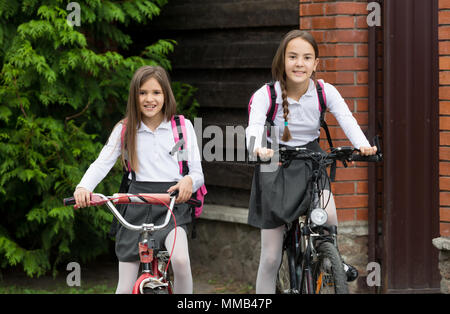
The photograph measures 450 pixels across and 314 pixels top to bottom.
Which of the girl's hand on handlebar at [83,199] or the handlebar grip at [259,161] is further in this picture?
the handlebar grip at [259,161]

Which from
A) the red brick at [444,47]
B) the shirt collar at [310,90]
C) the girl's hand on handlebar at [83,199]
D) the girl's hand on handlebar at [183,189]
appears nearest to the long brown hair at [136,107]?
the girl's hand on handlebar at [183,189]

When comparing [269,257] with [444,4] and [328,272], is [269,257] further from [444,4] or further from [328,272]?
[444,4]

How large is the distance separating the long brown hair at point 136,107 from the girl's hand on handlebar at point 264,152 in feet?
2.19

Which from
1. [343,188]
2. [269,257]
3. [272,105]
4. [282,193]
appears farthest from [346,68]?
[269,257]

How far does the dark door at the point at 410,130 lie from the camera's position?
5.84m

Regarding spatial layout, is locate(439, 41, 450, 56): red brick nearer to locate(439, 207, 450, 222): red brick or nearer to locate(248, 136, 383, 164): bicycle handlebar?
locate(439, 207, 450, 222): red brick

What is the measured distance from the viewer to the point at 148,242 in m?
3.75

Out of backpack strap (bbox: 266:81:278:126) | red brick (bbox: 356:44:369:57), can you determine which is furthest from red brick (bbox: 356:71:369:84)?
backpack strap (bbox: 266:81:278:126)

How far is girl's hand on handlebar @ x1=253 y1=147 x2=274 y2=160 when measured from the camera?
3834 millimetres

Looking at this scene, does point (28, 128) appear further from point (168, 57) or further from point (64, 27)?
point (168, 57)

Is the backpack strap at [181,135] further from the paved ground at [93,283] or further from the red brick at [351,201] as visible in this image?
the paved ground at [93,283]

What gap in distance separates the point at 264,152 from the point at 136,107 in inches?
33.5
